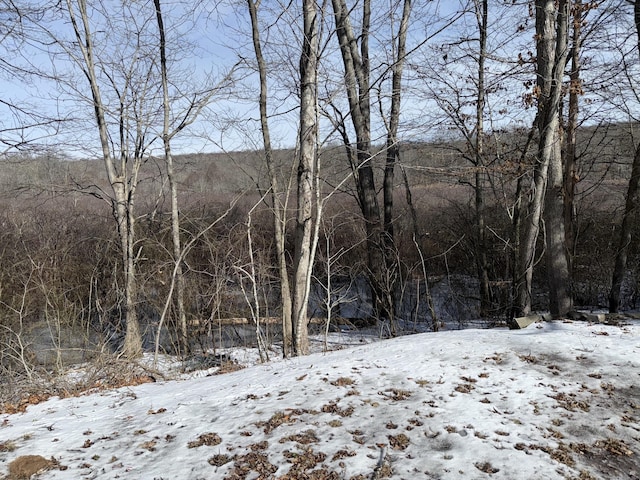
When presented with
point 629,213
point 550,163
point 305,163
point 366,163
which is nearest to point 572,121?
point 629,213

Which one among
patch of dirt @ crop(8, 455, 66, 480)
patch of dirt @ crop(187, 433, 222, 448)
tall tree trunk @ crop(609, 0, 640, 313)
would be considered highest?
tall tree trunk @ crop(609, 0, 640, 313)

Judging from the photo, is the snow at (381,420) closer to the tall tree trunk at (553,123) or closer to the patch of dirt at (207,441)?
the patch of dirt at (207,441)

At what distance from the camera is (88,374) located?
6379 millimetres

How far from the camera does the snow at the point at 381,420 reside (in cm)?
308

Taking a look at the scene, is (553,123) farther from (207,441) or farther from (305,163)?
(207,441)

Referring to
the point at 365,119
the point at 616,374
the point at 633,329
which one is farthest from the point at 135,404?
the point at 365,119

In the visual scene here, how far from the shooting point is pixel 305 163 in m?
7.22

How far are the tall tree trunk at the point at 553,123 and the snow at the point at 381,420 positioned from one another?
75.7 inches

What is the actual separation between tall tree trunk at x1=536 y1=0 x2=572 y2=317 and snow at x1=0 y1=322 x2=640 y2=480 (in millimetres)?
1922

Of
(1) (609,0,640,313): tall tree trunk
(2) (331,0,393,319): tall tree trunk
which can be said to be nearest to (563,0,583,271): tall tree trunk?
(1) (609,0,640,313): tall tree trunk

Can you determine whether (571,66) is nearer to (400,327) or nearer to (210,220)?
(400,327)

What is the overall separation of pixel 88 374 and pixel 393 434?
4.70m

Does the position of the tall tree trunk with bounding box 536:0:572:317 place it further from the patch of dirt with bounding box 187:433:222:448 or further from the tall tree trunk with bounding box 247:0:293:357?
the patch of dirt with bounding box 187:433:222:448

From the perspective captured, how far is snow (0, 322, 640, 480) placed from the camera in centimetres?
308
